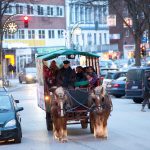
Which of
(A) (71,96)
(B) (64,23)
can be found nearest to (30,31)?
(B) (64,23)

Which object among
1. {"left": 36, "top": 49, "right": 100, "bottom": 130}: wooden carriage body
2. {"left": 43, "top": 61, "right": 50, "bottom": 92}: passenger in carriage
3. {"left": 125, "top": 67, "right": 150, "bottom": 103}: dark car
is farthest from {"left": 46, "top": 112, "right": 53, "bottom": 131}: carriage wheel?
{"left": 125, "top": 67, "right": 150, "bottom": 103}: dark car

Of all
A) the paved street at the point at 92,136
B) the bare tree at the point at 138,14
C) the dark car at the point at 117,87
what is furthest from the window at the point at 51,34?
the paved street at the point at 92,136

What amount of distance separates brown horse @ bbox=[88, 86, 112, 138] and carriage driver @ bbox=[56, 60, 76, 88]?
1330 mm

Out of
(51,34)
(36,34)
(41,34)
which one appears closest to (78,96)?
(36,34)

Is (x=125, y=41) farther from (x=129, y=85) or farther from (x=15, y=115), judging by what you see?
(x=15, y=115)

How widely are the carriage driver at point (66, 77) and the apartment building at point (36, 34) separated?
64.7 m

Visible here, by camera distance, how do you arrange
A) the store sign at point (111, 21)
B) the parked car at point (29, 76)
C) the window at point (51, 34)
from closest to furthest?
the parked car at point (29, 76), the window at point (51, 34), the store sign at point (111, 21)

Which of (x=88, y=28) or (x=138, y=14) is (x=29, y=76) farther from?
(x=88, y=28)

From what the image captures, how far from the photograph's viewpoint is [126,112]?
27.9m

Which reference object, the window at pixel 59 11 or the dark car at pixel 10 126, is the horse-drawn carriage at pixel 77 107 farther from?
the window at pixel 59 11

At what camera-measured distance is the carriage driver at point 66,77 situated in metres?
18.9

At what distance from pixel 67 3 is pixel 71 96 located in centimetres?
8005

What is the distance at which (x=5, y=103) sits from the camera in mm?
18375

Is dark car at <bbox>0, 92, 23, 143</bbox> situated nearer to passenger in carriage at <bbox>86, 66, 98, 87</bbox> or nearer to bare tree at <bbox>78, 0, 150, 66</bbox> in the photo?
passenger in carriage at <bbox>86, 66, 98, 87</bbox>
